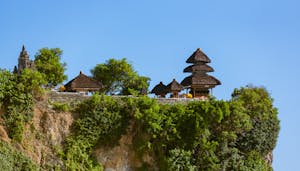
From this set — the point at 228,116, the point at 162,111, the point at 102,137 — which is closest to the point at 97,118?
the point at 102,137

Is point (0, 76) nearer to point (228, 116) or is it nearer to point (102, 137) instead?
point (102, 137)

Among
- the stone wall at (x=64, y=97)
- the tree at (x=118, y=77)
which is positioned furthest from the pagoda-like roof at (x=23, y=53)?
the tree at (x=118, y=77)

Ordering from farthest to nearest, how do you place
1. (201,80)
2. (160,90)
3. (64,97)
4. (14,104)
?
A: (160,90) < (201,80) < (64,97) < (14,104)

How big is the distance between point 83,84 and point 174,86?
15.5 ft

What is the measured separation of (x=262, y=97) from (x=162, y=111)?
228 inches

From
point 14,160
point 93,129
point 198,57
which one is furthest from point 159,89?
point 14,160

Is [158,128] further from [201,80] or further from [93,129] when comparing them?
[201,80]

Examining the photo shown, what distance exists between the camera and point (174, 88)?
3903 cm

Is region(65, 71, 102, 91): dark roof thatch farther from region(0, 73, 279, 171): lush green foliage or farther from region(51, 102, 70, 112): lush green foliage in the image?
region(51, 102, 70, 112): lush green foliage

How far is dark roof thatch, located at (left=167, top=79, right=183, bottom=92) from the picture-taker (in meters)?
39.0

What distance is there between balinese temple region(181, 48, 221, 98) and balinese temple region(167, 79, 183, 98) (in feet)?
1.46

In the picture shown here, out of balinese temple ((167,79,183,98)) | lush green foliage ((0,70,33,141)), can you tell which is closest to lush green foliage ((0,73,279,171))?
lush green foliage ((0,70,33,141))

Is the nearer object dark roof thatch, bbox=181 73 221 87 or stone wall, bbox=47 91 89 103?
stone wall, bbox=47 91 89 103

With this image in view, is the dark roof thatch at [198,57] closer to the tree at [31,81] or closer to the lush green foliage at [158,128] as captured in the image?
the lush green foliage at [158,128]
